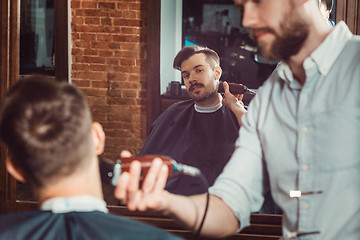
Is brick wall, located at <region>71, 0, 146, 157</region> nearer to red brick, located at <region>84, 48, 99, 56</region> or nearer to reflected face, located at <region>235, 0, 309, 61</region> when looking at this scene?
red brick, located at <region>84, 48, 99, 56</region>

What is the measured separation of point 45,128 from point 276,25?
0.81 m

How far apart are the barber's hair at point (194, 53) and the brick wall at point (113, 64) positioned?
0.53m

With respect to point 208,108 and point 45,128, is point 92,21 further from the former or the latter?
point 45,128

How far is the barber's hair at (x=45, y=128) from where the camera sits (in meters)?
1.00

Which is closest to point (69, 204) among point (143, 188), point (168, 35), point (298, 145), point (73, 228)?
point (73, 228)

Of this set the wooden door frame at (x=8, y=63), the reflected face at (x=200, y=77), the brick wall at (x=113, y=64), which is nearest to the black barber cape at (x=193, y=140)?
the reflected face at (x=200, y=77)

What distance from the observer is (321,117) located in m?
1.28

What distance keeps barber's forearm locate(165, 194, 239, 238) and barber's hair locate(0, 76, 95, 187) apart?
0.35 m

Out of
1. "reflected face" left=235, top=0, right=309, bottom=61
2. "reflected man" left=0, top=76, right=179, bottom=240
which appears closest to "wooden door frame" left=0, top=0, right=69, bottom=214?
"reflected man" left=0, top=76, right=179, bottom=240

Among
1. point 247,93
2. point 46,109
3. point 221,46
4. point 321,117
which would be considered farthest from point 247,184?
point 221,46

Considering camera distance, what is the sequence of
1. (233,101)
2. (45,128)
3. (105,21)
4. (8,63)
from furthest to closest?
(105,21)
(8,63)
(233,101)
(45,128)

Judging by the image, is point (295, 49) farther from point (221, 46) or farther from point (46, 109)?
point (221, 46)

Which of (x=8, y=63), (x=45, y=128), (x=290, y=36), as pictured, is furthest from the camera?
(x=8, y=63)

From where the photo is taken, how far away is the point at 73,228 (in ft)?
3.40
